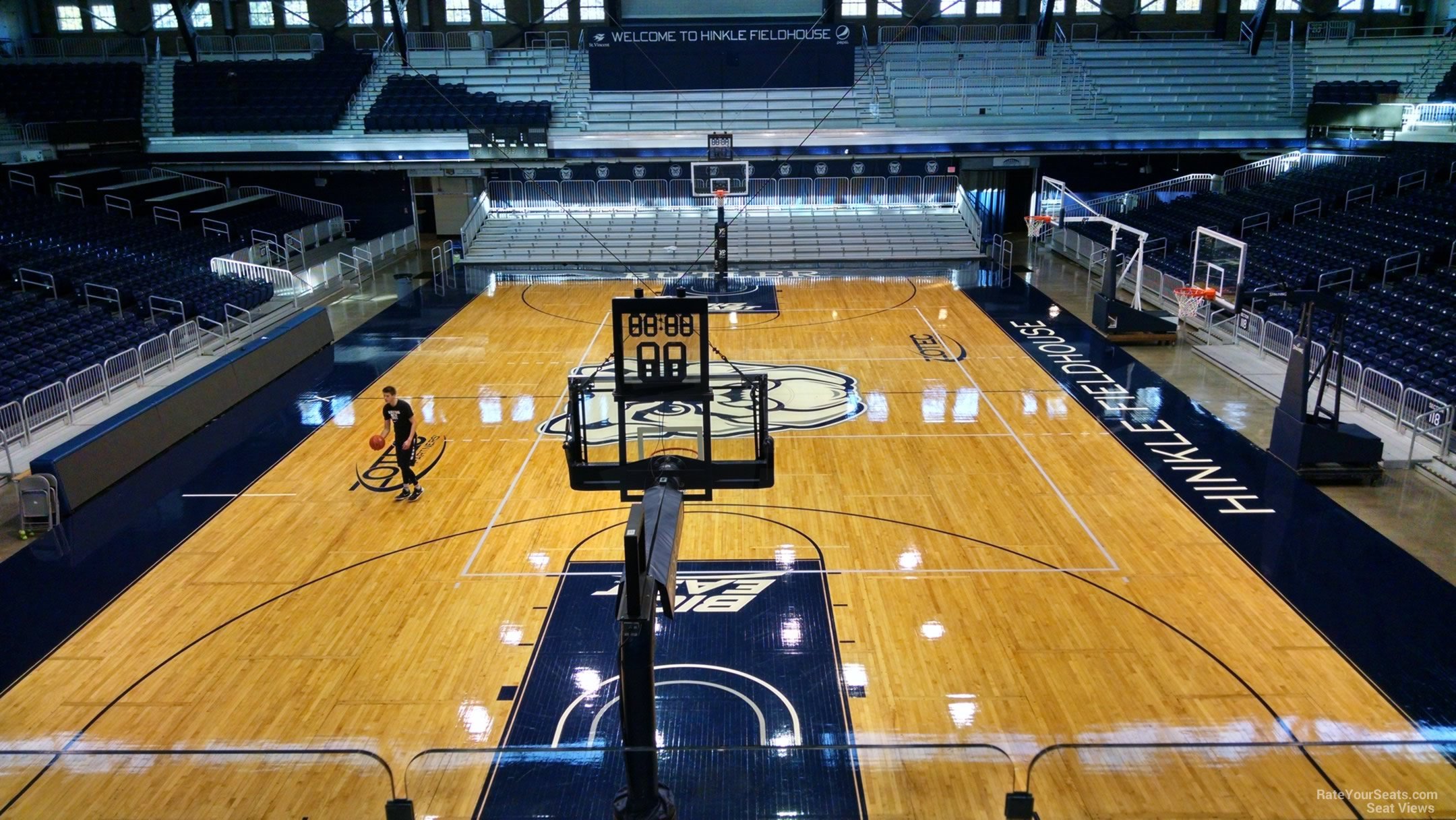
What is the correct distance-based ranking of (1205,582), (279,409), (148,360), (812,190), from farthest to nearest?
1. (812,190)
2. (148,360)
3. (279,409)
4. (1205,582)

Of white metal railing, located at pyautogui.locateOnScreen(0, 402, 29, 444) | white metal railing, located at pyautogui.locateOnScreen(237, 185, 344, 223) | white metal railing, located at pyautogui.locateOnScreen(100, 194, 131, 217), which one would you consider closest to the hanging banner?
white metal railing, located at pyautogui.locateOnScreen(237, 185, 344, 223)

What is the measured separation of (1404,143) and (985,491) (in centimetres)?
2079

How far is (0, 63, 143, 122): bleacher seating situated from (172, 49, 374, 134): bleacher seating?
1.30m

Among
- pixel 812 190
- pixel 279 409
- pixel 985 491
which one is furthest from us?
pixel 812 190

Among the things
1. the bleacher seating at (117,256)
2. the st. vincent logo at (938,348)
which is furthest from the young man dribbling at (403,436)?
the bleacher seating at (117,256)

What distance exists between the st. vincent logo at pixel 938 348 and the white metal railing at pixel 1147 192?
13771 millimetres

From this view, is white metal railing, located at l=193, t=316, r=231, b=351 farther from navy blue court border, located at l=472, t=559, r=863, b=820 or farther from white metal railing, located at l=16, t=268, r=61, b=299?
navy blue court border, located at l=472, t=559, r=863, b=820

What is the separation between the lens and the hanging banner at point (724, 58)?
A: 3170cm

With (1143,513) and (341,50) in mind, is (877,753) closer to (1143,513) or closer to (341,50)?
(1143,513)

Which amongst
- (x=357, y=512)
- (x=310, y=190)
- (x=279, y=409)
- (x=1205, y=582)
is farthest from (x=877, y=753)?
(x=310, y=190)

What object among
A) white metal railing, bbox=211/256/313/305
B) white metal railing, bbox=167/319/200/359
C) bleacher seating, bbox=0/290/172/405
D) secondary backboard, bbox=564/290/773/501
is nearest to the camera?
secondary backboard, bbox=564/290/773/501

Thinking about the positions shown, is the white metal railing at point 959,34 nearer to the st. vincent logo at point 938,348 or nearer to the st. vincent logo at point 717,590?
the st. vincent logo at point 938,348

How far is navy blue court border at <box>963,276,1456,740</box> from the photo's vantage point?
8.55m

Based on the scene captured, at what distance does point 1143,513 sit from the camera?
38.7 ft
